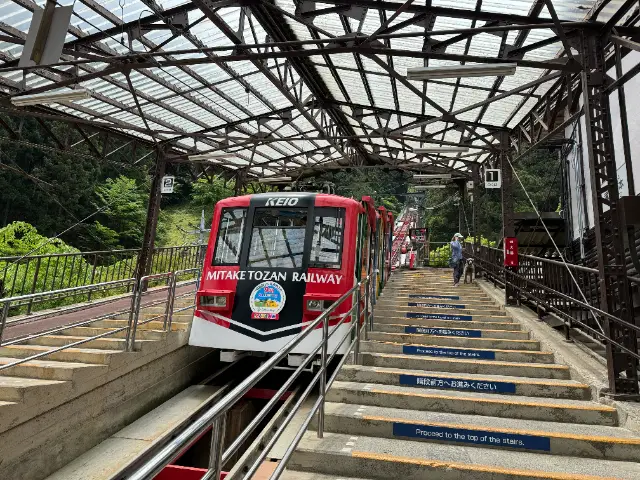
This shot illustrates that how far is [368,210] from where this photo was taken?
7922mm

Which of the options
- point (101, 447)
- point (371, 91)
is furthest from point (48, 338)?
point (371, 91)

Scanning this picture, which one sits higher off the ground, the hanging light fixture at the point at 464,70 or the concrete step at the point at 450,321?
the hanging light fixture at the point at 464,70

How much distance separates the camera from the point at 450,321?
272 inches

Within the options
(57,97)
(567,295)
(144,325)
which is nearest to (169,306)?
(144,325)

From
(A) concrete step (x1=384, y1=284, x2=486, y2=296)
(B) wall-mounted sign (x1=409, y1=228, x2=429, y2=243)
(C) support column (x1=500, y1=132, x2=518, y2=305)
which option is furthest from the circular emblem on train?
(B) wall-mounted sign (x1=409, y1=228, x2=429, y2=243)

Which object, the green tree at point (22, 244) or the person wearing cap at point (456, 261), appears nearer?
the green tree at point (22, 244)

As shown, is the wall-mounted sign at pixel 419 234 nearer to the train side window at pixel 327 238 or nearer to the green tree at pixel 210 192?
the train side window at pixel 327 238

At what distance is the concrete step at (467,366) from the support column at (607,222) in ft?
2.12

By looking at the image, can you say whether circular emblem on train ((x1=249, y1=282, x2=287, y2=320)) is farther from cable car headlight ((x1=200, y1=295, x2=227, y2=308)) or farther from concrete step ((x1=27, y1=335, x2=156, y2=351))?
concrete step ((x1=27, y1=335, x2=156, y2=351))

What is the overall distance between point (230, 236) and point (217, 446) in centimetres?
535

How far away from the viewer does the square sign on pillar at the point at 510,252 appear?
9078mm

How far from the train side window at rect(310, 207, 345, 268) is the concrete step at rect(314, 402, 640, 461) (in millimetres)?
2651

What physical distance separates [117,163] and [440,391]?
39.3ft

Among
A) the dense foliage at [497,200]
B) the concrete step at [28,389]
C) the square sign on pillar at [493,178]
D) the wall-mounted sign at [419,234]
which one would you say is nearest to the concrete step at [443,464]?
the concrete step at [28,389]
